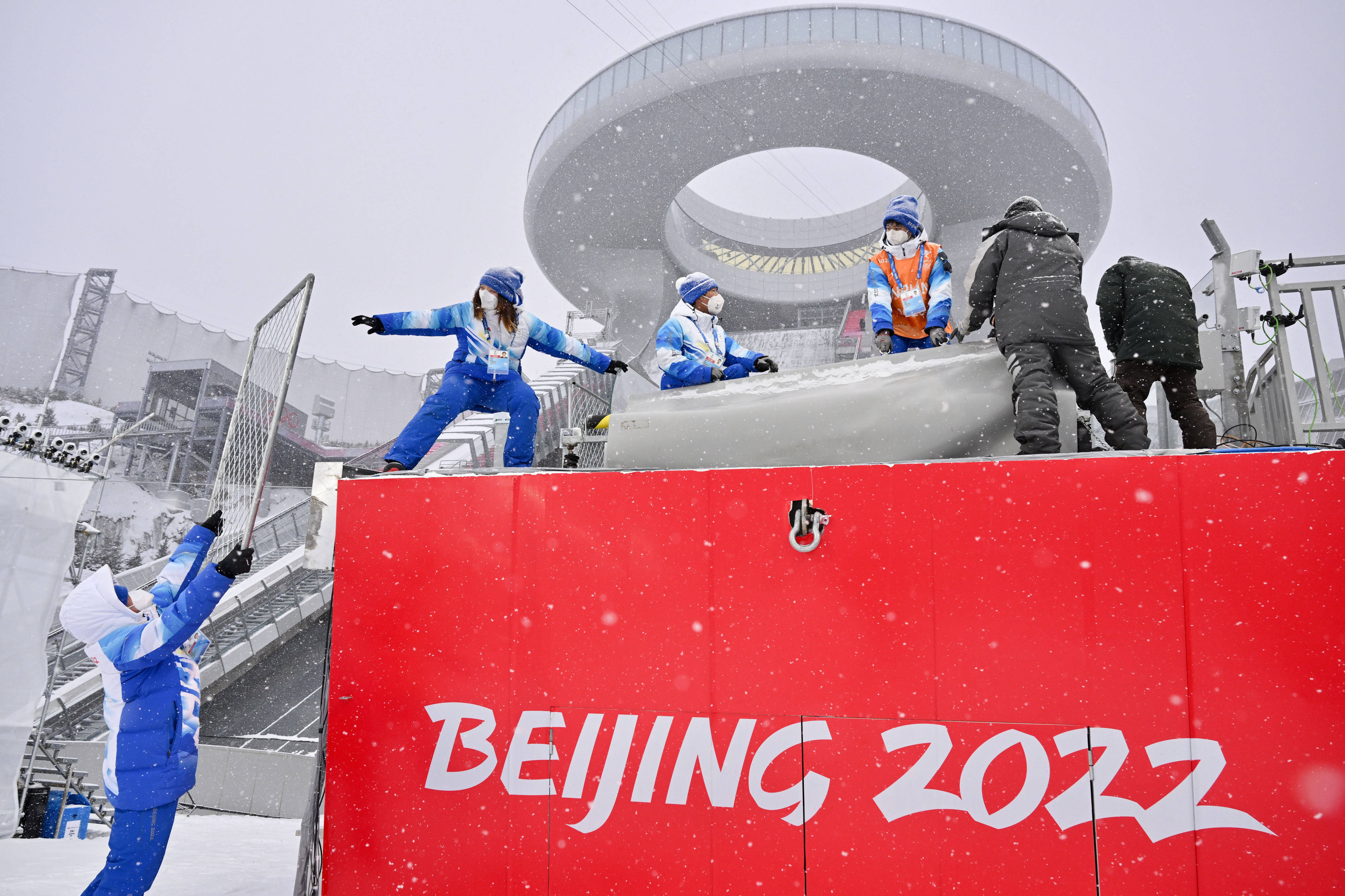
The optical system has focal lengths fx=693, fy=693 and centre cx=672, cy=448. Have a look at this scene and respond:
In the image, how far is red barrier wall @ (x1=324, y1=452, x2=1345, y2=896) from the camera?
2.09 m

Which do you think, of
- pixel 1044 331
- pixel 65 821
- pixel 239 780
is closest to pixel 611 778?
pixel 1044 331

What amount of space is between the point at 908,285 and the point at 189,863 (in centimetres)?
638

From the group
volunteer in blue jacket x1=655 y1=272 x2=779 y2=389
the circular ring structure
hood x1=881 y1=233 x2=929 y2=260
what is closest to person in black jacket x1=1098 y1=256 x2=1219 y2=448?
hood x1=881 y1=233 x2=929 y2=260

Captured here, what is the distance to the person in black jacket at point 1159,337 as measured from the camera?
3.54 m

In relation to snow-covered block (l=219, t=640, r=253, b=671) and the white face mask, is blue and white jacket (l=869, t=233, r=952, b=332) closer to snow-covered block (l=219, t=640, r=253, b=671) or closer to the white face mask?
the white face mask

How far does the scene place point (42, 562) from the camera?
7430mm

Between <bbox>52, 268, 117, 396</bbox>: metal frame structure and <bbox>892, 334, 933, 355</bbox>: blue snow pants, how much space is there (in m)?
32.7

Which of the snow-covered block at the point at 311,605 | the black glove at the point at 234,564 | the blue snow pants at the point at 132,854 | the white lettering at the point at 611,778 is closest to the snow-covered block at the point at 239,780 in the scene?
the snow-covered block at the point at 311,605

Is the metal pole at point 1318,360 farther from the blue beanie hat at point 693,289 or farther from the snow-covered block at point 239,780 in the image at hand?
the snow-covered block at point 239,780

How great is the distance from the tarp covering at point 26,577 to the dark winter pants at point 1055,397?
9353 millimetres

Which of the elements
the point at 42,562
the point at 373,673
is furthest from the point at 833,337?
the point at 373,673

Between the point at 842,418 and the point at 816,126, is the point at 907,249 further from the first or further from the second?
the point at 816,126

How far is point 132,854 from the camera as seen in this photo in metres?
3.18

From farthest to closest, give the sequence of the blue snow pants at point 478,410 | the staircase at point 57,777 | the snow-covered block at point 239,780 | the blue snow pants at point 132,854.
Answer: the snow-covered block at point 239,780 < the staircase at point 57,777 < the blue snow pants at point 478,410 < the blue snow pants at point 132,854
